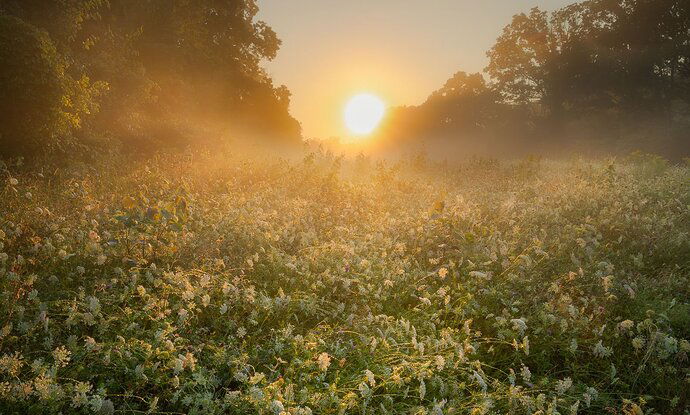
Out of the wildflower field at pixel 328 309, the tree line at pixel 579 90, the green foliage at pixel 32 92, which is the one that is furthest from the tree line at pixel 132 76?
the tree line at pixel 579 90

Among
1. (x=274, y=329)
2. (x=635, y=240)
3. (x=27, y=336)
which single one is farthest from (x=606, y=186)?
(x=27, y=336)

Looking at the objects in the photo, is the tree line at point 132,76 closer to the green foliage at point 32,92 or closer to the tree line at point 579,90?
the green foliage at point 32,92

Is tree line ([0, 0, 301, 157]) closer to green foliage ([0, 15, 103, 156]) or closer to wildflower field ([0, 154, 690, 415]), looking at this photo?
green foliage ([0, 15, 103, 156])

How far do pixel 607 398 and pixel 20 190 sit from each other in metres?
9.15

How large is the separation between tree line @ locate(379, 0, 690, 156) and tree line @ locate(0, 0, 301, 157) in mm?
14720

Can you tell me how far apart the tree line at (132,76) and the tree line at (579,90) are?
580 inches

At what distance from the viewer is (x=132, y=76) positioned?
12578mm

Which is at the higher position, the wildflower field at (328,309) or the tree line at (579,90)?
the tree line at (579,90)

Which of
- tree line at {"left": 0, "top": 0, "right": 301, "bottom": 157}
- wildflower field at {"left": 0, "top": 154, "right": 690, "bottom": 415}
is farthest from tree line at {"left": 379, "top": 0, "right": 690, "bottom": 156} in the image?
wildflower field at {"left": 0, "top": 154, "right": 690, "bottom": 415}

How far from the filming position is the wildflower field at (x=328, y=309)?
3184 mm

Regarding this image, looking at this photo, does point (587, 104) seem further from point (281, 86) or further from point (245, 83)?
point (245, 83)

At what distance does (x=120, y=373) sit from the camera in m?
3.29

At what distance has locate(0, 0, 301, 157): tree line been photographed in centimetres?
851

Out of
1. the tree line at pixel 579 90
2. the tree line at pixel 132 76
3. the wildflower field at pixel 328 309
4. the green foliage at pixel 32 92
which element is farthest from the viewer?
the tree line at pixel 579 90
